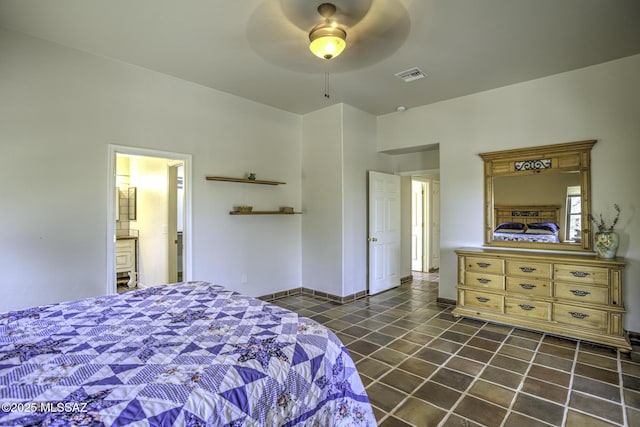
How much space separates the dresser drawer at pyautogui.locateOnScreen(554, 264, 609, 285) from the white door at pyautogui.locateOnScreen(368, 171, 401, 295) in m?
2.44

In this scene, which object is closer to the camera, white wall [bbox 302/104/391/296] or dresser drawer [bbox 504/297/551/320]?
dresser drawer [bbox 504/297/551/320]

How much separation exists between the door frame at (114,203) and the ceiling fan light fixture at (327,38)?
2271 millimetres

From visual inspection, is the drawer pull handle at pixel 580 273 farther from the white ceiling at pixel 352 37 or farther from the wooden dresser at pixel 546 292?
the white ceiling at pixel 352 37

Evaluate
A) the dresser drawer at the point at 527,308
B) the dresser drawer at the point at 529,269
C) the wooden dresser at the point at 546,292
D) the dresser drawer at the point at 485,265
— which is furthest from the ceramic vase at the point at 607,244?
the dresser drawer at the point at 485,265

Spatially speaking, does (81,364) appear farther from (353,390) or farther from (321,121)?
(321,121)

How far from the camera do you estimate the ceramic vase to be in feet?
10.8

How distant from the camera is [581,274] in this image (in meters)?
3.34

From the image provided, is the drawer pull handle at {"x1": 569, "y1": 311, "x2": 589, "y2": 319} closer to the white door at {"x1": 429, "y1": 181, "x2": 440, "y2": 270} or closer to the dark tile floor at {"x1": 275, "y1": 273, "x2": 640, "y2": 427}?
the dark tile floor at {"x1": 275, "y1": 273, "x2": 640, "y2": 427}

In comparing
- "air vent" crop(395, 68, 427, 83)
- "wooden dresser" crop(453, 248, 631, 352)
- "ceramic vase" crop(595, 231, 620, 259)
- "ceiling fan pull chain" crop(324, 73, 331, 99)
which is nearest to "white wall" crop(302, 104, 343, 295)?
"ceiling fan pull chain" crop(324, 73, 331, 99)

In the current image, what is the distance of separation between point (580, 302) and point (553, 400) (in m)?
1.49

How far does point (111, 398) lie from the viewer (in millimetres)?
1033

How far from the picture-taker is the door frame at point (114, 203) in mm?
3395

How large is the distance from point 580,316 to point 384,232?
2.76 m

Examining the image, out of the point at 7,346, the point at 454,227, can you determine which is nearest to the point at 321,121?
the point at 454,227
